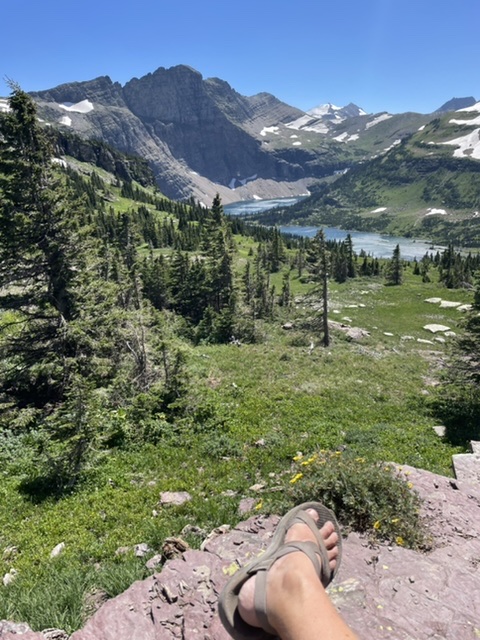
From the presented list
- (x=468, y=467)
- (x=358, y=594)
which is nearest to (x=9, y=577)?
(x=358, y=594)

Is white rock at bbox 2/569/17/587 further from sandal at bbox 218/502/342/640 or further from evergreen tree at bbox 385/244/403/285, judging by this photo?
evergreen tree at bbox 385/244/403/285

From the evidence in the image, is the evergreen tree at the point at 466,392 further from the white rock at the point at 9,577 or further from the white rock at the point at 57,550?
the white rock at the point at 9,577

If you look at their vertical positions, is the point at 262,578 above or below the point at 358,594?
above

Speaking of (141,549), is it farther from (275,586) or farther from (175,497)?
(275,586)

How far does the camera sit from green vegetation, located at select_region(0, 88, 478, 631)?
6.16 meters

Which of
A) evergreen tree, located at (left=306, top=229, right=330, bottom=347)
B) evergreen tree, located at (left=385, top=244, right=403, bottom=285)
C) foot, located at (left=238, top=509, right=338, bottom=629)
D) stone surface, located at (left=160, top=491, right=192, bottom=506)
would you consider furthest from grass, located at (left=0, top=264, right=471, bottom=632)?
evergreen tree, located at (left=385, top=244, right=403, bottom=285)

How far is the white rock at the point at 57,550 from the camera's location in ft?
22.0

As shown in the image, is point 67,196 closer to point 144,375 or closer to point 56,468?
point 144,375

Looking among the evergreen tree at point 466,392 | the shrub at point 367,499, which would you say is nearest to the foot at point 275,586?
the shrub at point 367,499

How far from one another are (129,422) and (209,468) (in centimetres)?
398

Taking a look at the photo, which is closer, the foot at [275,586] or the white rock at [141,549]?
the foot at [275,586]

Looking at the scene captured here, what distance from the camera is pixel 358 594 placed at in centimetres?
459

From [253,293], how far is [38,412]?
116ft

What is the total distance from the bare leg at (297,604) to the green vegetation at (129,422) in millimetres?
2600
